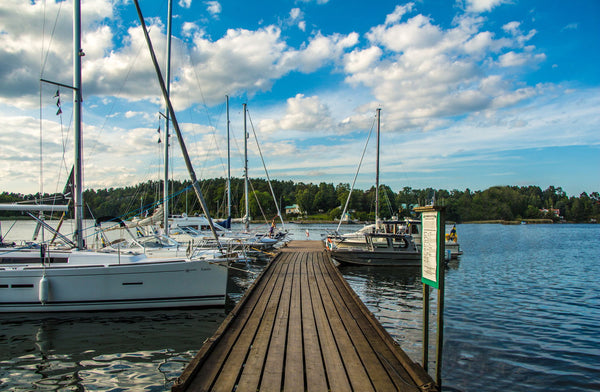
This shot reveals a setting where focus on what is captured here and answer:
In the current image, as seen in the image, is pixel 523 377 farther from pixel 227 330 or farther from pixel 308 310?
pixel 227 330

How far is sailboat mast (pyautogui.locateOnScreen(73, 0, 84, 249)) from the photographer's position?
12383mm

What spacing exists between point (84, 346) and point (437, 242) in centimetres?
892

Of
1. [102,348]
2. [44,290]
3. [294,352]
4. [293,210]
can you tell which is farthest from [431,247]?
A: [293,210]

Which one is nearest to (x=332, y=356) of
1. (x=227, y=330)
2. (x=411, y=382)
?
(x=411, y=382)

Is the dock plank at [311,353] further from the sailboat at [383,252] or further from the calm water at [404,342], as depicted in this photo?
the sailboat at [383,252]

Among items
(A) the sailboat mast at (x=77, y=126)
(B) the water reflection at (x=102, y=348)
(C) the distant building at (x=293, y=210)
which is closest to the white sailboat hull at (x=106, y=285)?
(B) the water reflection at (x=102, y=348)

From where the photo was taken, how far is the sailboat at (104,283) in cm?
1124

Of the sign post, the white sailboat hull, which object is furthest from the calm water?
the sign post

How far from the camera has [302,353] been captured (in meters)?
5.95

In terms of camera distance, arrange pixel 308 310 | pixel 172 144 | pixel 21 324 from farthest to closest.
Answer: pixel 172 144
pixel 21 324
pixel 308 310

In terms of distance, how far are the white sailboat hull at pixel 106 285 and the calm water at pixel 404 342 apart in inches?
14.8

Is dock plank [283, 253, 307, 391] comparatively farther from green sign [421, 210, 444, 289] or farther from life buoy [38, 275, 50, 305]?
life buoy [38, 275, 50, 305]

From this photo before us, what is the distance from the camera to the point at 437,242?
5.20 metres

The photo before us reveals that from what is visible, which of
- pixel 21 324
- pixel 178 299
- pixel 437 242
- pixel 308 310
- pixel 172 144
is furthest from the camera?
pixel 172 144
